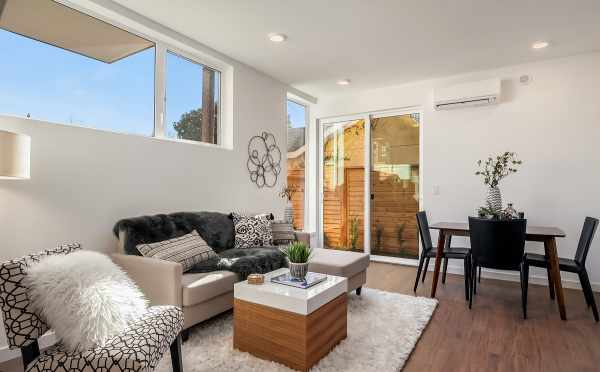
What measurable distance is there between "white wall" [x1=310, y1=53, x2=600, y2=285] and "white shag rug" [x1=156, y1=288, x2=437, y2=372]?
75.1 inches

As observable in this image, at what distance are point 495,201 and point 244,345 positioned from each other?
284 cm

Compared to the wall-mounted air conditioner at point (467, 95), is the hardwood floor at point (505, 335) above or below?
below

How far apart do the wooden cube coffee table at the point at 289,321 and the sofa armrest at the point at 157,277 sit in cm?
41

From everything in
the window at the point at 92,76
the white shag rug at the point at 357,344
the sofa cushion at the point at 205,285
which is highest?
the window at the point at 92,76

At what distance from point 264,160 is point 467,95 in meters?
2.70

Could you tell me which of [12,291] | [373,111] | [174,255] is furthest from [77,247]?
[373,111]

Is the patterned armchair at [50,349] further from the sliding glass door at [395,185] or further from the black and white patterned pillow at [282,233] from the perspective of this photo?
the sliding glass door at [395,185]

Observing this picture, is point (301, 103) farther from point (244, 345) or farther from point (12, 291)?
point (12, 291)

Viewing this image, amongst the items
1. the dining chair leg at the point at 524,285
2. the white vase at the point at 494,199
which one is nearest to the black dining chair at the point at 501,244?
the dining chair leg at the point at 524,285

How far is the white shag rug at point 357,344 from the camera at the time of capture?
78.6 inches

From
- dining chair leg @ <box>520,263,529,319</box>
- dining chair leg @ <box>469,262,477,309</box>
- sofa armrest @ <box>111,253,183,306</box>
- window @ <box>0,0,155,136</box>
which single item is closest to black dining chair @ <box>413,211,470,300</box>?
dining chair leg @ <box>469,262,477,309</box>

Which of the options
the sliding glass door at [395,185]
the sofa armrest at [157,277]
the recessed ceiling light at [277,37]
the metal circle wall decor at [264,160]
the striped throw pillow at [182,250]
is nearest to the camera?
the sofa armrest at [157,277]

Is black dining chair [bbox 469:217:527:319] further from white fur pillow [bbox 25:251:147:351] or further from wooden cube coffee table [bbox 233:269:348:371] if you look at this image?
white fur pillow [bbox 25:251:147:351]

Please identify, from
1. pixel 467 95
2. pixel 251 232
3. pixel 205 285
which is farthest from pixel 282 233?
pixel 467 95
